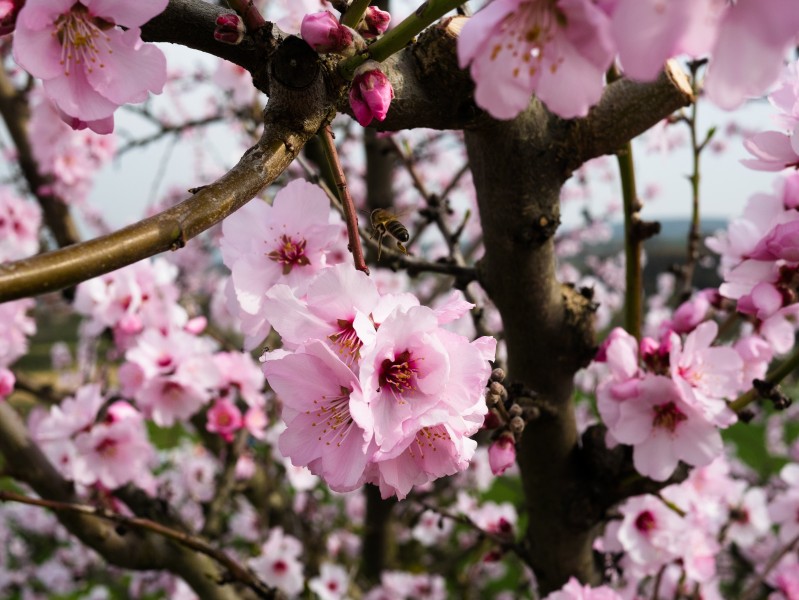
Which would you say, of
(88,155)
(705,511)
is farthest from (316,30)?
(88,155)

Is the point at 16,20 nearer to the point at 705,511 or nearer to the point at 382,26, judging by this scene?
the point at 382,26

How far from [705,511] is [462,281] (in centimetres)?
113

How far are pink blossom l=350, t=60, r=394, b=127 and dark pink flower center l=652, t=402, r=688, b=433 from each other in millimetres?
851

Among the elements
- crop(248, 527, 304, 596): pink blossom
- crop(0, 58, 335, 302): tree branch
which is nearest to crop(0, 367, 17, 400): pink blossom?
crop(248, 527, 304, 596): pink blossom

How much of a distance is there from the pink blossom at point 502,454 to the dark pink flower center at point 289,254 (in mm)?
439

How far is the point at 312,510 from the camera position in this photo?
3.99 metres

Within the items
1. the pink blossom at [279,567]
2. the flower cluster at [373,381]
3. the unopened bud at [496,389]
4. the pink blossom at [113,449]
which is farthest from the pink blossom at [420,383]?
the pink blossom at [279,567]

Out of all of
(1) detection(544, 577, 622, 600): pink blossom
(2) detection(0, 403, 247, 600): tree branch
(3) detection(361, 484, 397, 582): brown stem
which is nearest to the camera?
(1) detection(544, 577, 622, 600): pink blossom

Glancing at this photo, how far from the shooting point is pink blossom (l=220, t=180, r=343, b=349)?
3.16ft

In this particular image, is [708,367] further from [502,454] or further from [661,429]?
[502,454]

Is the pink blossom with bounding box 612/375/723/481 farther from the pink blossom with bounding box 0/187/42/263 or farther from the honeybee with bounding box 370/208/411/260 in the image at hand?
the pink blossom with bounding box 0/187/42/263

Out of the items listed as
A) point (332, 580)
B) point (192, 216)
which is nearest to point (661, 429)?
point (192, 216)

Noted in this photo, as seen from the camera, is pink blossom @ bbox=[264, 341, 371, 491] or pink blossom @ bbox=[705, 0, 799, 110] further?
pink blossom @ bbox=[264, 341, 371, 491]

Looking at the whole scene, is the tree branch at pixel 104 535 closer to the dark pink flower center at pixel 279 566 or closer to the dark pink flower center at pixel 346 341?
the dark pink flower center at pixel 279 566
